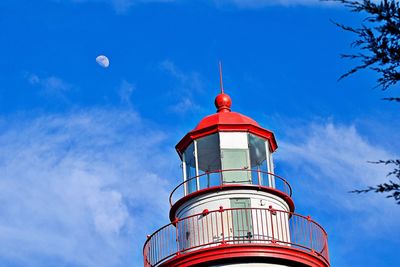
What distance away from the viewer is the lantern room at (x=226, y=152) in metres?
21.0

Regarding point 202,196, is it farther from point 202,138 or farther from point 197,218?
point 202,138

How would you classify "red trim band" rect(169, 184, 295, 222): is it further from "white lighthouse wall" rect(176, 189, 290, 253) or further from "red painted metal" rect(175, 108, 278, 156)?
"red painted metal" rect(175, 108, 278, 156)

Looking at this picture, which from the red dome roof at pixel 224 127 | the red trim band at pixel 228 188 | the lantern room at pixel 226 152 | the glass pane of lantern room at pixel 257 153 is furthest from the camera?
the glass pane of lantern room at pixel 257 153

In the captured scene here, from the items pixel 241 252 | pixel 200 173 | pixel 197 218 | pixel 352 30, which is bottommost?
pixel 352 30

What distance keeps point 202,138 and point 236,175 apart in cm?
163

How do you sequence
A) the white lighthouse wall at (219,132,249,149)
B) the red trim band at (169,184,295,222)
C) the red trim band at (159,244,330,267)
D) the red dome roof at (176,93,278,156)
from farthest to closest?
the red dome roof at (176,93,278,156) → the white lighthouse wall at (219,132,249,149) → the red trim band at (169,184,295,222) → the red trim band at (159,244,330,267)

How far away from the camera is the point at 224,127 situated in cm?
2158

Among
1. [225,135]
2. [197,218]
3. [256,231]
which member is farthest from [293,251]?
[225,135]

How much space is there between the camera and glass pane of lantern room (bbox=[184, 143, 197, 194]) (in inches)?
842

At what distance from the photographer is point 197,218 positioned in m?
20.2

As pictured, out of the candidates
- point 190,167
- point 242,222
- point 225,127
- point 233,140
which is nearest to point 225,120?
point 225,127

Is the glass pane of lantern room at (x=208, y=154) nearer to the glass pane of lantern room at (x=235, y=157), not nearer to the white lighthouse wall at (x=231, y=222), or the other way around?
the glass pane of lantern room at (x=235, y=157)

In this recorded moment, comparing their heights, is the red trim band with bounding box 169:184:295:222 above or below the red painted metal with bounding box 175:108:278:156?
below

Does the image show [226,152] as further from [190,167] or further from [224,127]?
[190,167]
